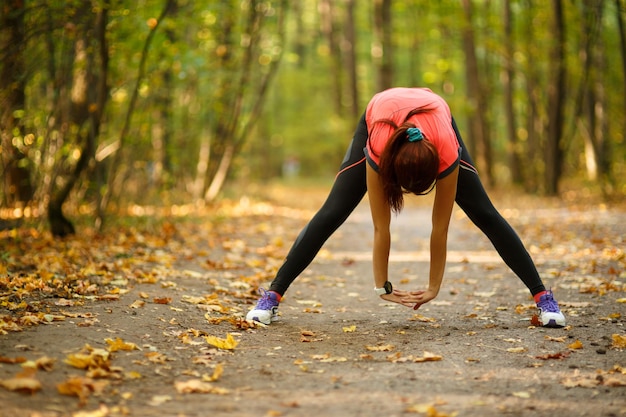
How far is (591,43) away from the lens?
15141 millimetres

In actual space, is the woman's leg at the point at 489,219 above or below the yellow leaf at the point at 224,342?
above

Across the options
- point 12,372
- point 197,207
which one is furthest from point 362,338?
point 197,207

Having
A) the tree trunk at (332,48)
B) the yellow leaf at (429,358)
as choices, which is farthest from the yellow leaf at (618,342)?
the tree trunk at (332,48)

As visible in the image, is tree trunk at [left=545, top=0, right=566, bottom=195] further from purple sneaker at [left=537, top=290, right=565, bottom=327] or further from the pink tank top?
the pink tank top

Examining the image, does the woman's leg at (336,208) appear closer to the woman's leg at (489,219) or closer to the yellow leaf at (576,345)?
the woman's leg at (489,219)

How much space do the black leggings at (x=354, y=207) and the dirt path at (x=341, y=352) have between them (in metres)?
0.41

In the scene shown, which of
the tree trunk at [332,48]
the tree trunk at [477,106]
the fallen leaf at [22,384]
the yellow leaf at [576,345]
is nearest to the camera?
the fallen leaf at [22,384]

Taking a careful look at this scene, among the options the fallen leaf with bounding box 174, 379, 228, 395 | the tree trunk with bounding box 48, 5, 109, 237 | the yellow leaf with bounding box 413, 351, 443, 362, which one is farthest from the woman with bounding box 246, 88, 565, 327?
the tree trunk with bounding box 48, 5, 109, 237

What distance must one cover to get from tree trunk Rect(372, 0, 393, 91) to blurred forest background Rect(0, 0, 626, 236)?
0.04 metres

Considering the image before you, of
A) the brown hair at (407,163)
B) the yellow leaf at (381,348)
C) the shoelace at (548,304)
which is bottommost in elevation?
the yellow leaf at (381,348)

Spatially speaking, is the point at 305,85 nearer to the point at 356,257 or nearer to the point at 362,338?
the point at 356,257

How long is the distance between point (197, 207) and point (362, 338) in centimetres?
1006

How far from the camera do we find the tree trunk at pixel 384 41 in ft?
73.3

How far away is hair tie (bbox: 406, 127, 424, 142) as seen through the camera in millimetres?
4090
